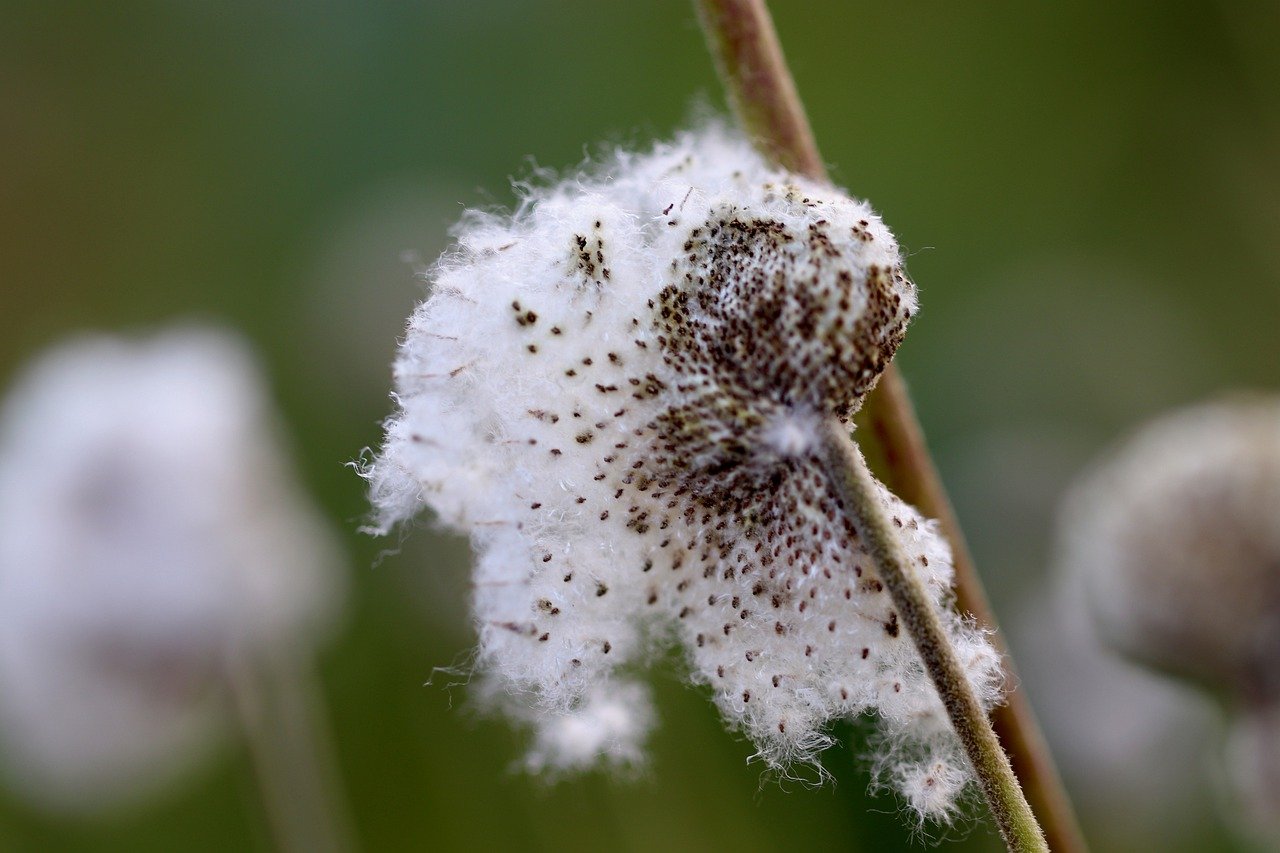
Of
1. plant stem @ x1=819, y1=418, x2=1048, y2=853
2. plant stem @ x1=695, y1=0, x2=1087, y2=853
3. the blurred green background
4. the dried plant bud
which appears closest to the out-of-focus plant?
the blurred green background

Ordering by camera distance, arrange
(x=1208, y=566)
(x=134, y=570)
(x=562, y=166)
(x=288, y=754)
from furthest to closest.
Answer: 1. (x=562, y=166)
2. (x=134, y=570)
3. (x=288, y=754)
4. (x=1208, y=566)

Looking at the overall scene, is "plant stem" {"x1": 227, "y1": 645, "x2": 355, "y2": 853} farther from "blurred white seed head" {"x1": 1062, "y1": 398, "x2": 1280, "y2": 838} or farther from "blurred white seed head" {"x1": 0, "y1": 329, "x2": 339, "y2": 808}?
"blurred white seed head" {"x1": 1062, "y1": 398, "x2": 1280, "y2": 838}

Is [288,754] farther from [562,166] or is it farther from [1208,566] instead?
[562,166]

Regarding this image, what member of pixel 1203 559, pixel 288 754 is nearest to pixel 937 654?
pixel 1203 559

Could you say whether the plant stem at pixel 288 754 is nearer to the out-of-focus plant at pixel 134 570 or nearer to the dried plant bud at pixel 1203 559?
the out-of-focus plant at pixel 134 570

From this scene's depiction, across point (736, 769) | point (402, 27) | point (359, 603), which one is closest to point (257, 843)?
point (359, 603)

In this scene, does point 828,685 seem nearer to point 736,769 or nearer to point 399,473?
point 399,473

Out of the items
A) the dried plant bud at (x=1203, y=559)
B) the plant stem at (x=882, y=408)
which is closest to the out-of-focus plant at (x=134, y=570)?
the dried plant bud at (x=1203, y=559)
